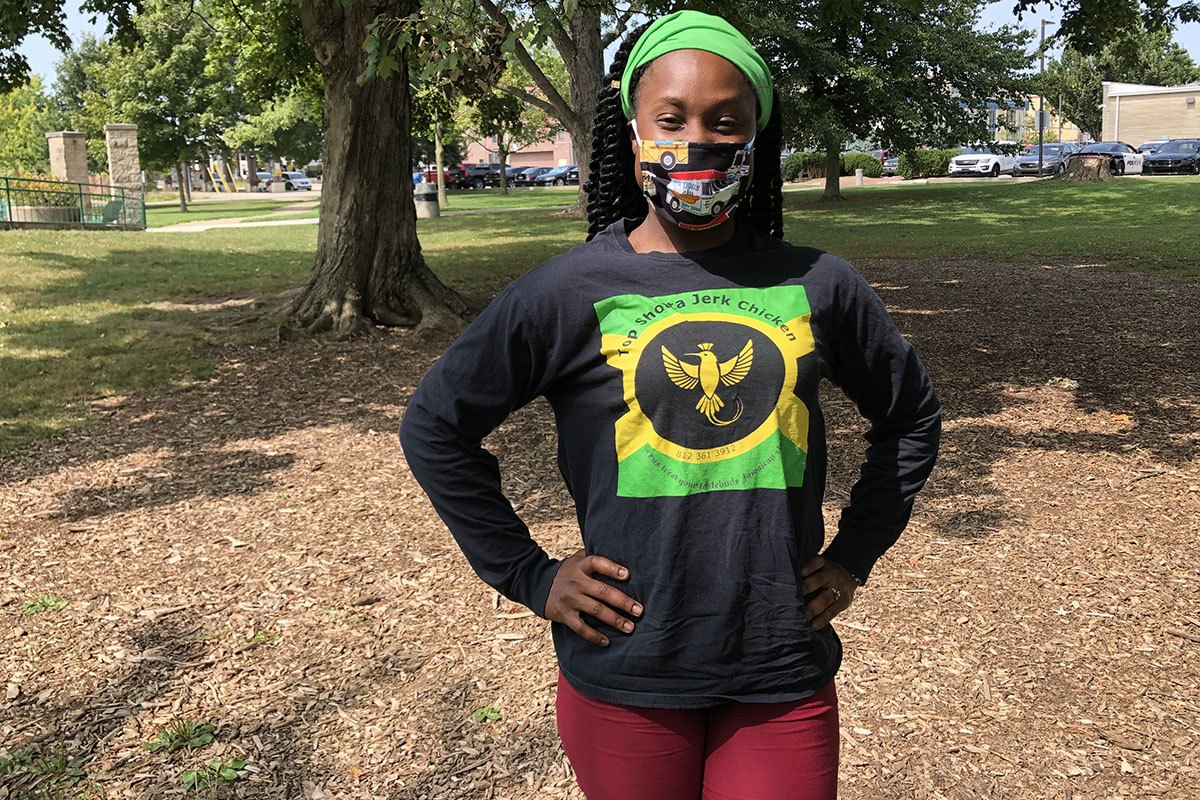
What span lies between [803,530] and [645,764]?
1.54ft

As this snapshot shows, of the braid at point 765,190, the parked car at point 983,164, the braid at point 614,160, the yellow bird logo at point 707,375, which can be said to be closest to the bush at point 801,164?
the parked car at point 983,164

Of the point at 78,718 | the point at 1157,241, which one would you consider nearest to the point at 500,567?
the point at 78,718

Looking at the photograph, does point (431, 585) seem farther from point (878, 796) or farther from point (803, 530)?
point (803, 530)

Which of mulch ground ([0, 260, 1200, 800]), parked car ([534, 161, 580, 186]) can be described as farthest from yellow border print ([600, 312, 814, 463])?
parked car ([534, 161, 580, 186])

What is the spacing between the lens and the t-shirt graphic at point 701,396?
5.89ft

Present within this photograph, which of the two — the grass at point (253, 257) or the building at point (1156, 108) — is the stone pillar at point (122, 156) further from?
the building at point (1156, 108)

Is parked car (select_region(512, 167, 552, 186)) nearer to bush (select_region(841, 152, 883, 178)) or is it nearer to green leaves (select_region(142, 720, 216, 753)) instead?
bush (select_region(841, 152, 883, 178))

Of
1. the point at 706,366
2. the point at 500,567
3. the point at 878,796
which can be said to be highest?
the point at 706,366

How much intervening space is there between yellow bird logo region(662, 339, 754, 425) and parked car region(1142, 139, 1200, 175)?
40.9 meters

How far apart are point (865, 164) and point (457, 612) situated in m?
48.5

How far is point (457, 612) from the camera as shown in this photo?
4727 millimetres

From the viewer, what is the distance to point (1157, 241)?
1772 cm

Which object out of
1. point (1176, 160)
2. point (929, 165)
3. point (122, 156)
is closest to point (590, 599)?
point (122, 156)

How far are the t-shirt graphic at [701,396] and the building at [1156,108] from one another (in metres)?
68.8
